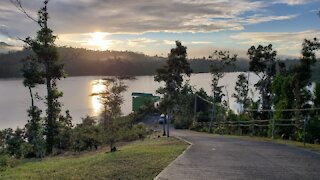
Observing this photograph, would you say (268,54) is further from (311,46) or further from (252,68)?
(311,46)

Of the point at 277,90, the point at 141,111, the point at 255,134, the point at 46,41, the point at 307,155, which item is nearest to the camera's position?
the point at 307,155

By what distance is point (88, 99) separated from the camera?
9125cm

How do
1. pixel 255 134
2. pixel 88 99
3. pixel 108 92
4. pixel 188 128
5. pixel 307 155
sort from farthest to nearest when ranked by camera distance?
pixel 88 99 < pixel 188 128 < pixel 255 134 < pixel 108 92 < pixel 307 155

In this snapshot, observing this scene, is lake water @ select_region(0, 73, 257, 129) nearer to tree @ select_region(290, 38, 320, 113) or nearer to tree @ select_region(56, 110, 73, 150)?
tree @ select_region(56, 110, 73, 150)

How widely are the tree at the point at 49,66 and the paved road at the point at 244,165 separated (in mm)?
18598

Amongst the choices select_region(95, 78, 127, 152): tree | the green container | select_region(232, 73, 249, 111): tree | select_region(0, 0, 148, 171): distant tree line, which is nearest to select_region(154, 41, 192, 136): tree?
select_region(0, 0, 148, 171): distant tree line

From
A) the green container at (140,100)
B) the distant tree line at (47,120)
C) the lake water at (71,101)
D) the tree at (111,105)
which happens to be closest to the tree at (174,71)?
the distant tree line at (47,120)

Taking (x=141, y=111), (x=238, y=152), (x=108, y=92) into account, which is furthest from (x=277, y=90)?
(x=141, y=111)

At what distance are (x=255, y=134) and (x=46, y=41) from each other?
15.2 m

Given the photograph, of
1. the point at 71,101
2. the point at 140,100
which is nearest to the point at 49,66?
the point at 140,100

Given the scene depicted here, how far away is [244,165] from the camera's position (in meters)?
9.77

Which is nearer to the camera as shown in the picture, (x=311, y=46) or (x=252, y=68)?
(x=311, y=46)

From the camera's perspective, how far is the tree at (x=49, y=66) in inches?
1122

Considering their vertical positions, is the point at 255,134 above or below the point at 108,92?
below
